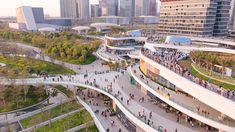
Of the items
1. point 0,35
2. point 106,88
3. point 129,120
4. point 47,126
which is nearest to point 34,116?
point 47,126

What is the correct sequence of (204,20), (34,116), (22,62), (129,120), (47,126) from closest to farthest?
(129,120), (47,126), (34,116), (22,62), (204,20)

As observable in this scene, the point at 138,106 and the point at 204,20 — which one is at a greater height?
the point at 204,20

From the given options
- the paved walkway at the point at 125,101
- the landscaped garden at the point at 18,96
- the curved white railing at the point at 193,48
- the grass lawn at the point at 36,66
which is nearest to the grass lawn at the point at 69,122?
the paved walkway at the point at 125,101

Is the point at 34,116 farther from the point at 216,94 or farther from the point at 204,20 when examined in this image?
the point at 204,20

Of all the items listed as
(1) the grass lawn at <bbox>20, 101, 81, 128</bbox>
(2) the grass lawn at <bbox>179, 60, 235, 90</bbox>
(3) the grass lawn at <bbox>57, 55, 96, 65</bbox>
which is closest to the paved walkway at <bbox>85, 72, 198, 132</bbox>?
(1) the grass lawn at <bbox>20, 101, 81, 128</bbox>

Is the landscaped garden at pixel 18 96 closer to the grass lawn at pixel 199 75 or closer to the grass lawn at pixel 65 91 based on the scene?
the grass lawn at pixel 65 91
